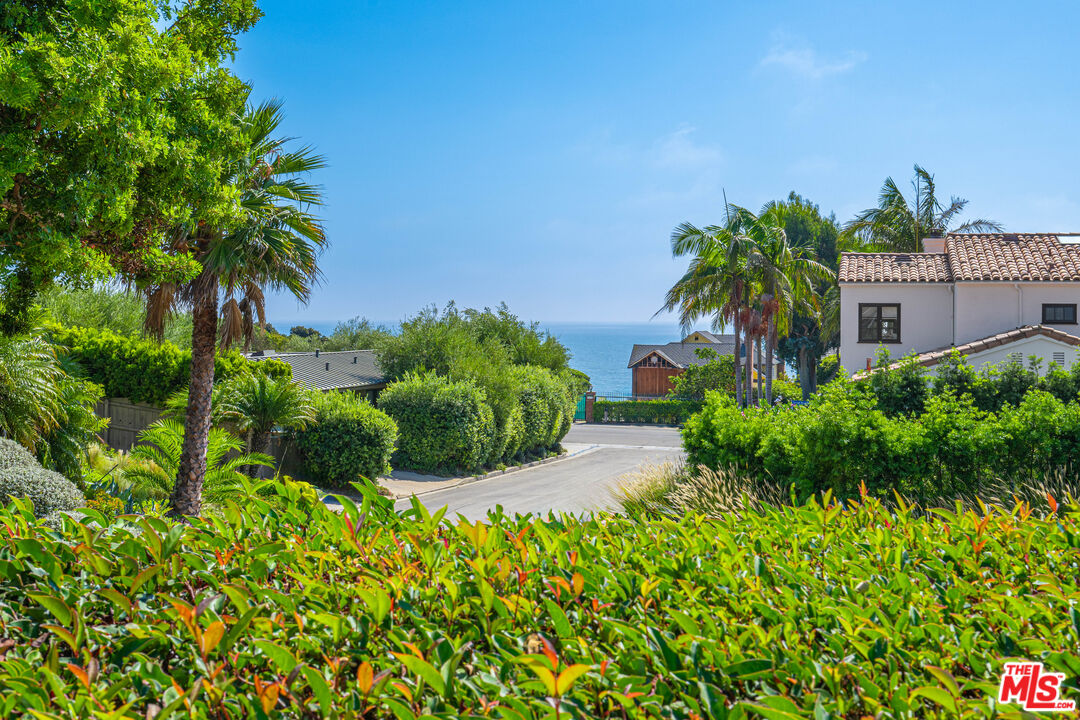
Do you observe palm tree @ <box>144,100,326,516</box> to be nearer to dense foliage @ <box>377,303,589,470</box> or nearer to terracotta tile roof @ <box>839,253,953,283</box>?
dense foliage @ <box>377,303,589,470</box>

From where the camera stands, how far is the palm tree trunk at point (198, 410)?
1195cm

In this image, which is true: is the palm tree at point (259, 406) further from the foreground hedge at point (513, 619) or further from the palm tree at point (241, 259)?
the foreground hedge at point (513, 619)

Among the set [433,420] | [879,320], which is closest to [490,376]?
[433,420]

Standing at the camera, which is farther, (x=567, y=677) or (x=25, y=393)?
(x=25, y=393)

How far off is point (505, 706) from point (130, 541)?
166 centimetres

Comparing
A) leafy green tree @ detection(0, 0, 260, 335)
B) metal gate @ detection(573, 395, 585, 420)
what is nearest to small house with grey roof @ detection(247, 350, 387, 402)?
leafy green tree @ detection(0, 0, 260, 335)

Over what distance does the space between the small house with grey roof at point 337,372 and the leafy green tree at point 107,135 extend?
14.0 m

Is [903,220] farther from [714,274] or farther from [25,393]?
[25,393]

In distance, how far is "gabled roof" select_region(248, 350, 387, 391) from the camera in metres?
26.8

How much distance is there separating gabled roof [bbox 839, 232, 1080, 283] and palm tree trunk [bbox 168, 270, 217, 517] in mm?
19567

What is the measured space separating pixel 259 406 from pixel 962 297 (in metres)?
20.6

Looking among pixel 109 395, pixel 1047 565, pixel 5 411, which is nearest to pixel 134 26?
pixel 5 411

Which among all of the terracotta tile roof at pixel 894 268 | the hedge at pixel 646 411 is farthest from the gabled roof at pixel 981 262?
the hedge at pixel 646 411

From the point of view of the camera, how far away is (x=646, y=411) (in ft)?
154
